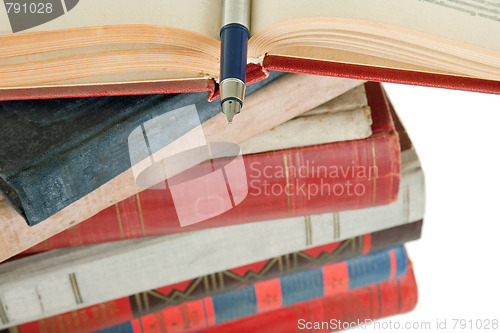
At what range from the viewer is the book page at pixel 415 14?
60 cm

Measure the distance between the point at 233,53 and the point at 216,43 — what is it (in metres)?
0.05

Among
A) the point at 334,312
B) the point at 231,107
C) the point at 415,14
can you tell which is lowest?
the point at 334,312

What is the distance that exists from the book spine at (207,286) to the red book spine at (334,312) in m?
0.10

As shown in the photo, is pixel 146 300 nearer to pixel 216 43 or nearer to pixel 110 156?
pixel 110 156

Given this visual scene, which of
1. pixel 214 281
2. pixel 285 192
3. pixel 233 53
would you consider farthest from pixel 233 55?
pixel 214 281

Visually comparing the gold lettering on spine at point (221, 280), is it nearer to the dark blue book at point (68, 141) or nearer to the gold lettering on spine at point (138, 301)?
the gold lettering on spine at point (138, 301)

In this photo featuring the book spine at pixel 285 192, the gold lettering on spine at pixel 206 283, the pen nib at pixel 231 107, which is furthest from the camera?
the gold lettering on spine at pixel 206 283

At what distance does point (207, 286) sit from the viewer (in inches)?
34.5

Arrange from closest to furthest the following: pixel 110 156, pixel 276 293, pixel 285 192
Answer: pixel 110 156
pixel 285 192
pixel 276 293

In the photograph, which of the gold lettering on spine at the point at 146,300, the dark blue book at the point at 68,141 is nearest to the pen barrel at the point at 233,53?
the dark blue book at the point at 68,141

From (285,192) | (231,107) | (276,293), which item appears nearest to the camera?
(231,107)

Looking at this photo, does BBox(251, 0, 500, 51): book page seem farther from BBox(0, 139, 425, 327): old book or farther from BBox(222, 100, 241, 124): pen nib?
BBox(0, 139, 425, 327): old book

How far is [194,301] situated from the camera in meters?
0.89

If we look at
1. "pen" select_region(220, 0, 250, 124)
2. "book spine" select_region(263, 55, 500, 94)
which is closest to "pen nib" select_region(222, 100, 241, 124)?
"pen" select_region(220, 0, 250, 124)
